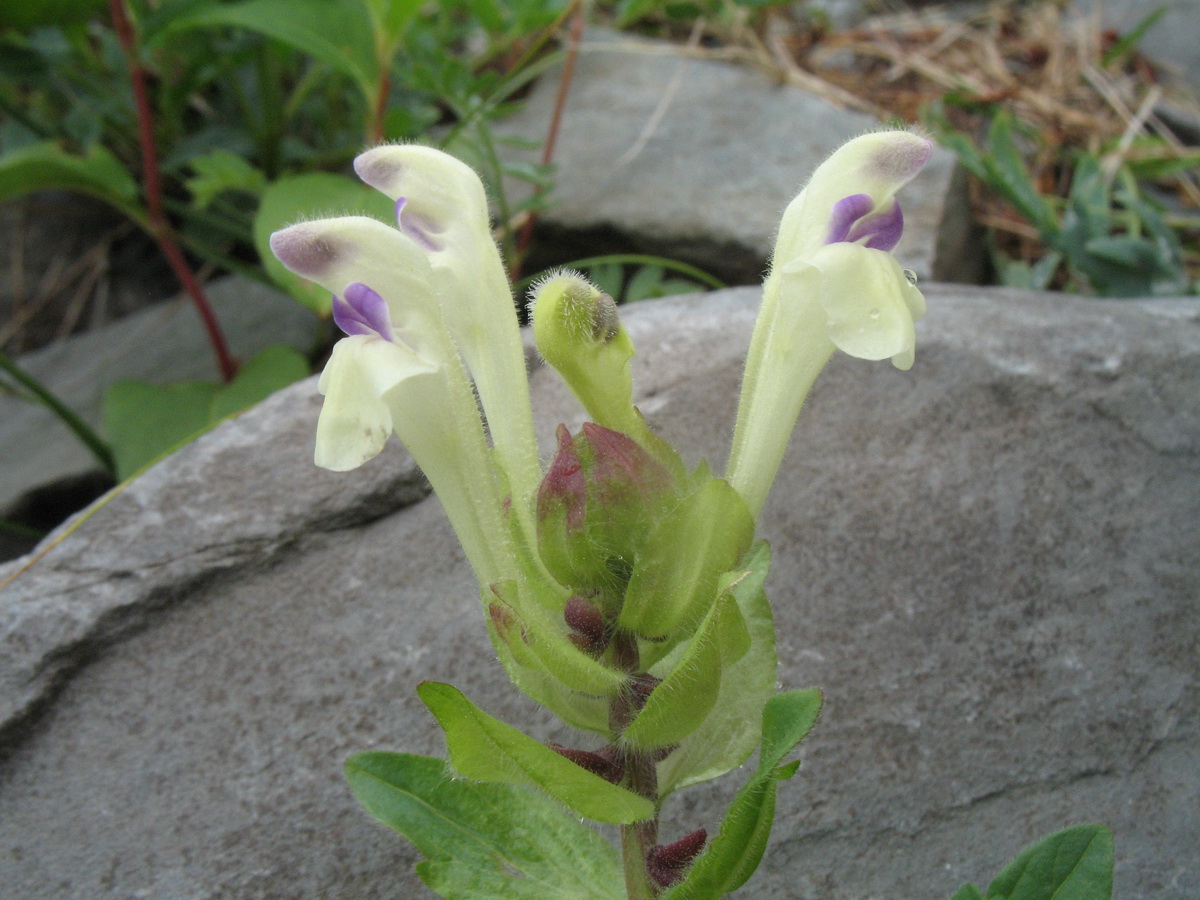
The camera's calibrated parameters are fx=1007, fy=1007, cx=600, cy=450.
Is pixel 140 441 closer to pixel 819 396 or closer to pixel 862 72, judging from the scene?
pixel 819 396

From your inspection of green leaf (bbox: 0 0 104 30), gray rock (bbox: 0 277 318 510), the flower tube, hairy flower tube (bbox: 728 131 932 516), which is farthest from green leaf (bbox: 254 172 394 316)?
hairy flower tube (bbox: 728 131 932 516)

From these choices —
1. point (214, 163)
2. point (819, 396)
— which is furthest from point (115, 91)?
point (819, 396)

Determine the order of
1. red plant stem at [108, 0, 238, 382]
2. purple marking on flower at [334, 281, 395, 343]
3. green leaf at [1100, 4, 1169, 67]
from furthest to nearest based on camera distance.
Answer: green leaf at [1100, 4, 1169, 67] → red plant stem at [108, 0, 238, 382] → purple marking on flower at [334, 281, 395, 343]

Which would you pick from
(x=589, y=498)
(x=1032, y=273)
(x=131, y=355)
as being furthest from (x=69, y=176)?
(x=1032, y=273)

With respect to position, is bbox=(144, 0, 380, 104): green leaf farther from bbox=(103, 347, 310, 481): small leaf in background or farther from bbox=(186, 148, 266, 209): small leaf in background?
bbox=(103, 347, 310, 481): small leaf in background

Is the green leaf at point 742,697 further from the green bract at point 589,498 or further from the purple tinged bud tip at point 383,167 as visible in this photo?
the purple tinged bud tip at point 383,167

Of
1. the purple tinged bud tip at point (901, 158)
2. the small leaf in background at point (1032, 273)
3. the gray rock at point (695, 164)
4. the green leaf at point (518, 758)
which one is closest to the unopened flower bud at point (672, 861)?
the green leaf at point (518, 758)
